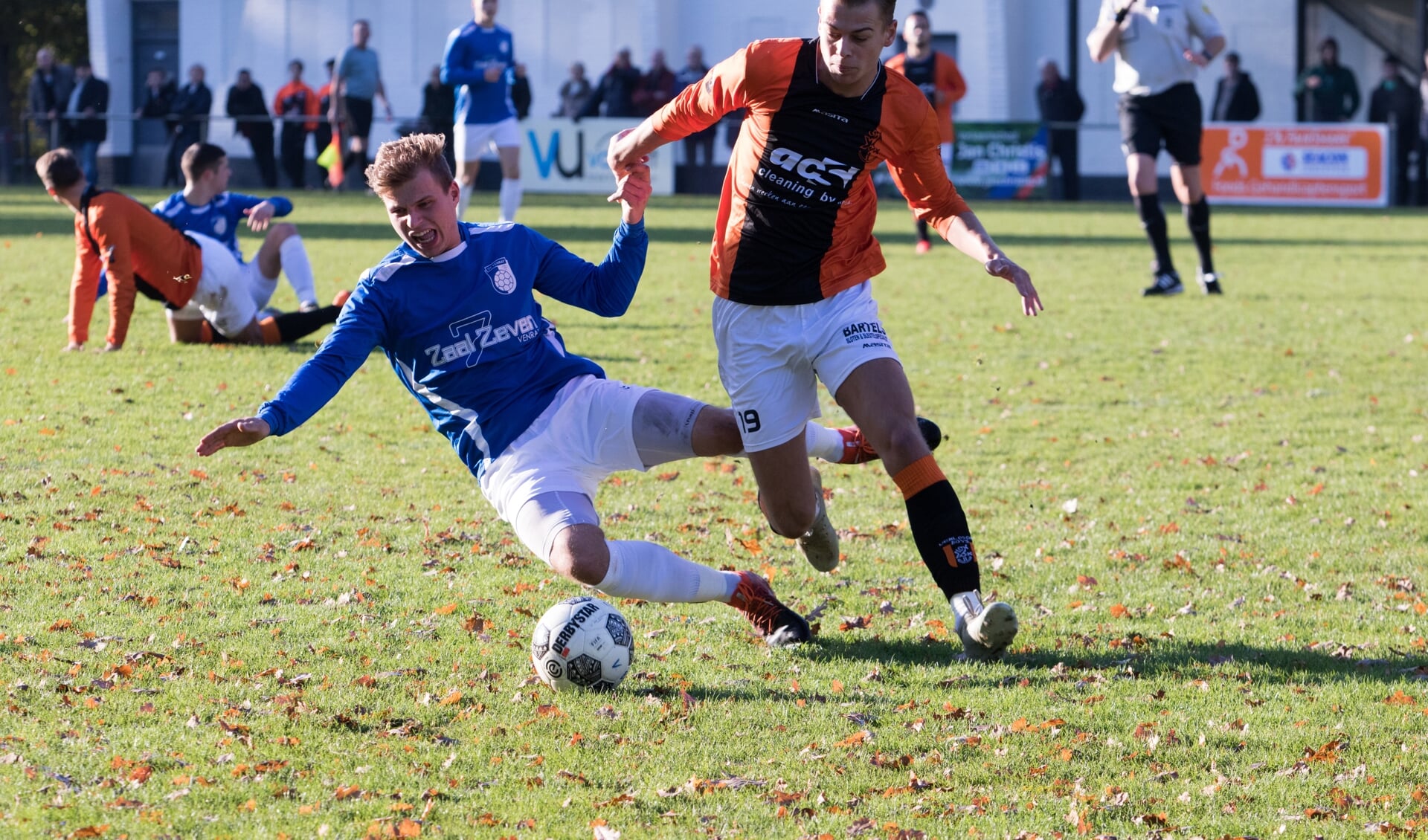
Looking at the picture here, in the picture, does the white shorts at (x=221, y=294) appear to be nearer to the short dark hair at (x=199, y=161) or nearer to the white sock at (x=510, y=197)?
the short dark hair at (x=199, y=161)

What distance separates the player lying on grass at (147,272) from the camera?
29.4 ft

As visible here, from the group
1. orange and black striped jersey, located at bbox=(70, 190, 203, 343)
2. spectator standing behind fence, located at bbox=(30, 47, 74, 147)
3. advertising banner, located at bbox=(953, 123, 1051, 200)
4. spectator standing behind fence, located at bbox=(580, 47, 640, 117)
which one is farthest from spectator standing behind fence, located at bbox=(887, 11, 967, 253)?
spectator standing behind fence, located at bbox=(30, 47, 74, 147)

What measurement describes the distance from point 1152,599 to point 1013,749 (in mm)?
1476

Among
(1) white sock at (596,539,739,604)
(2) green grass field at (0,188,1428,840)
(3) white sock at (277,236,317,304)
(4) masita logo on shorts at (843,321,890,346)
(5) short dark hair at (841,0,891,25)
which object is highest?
(5) short dark hair at (841,0,891,25)

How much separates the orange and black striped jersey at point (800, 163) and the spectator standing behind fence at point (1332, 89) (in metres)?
23.1

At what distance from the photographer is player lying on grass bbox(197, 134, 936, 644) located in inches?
175

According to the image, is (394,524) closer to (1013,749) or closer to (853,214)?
(853,214)

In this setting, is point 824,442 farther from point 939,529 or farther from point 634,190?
point 634,190

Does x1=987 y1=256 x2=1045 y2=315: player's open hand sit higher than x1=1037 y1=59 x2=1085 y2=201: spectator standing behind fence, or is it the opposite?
x1=1037 y1=59 x2=1085 y2=201: spectator standing behind fence

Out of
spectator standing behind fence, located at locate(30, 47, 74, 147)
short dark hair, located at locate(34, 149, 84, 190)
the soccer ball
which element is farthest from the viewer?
spectator standing behind fence, located at locate(30, 47, 74, 147)

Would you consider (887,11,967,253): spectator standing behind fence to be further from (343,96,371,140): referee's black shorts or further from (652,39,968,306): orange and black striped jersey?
(652,39,968,306): orange and black striped jersey

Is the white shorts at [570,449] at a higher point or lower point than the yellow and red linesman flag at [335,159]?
lower

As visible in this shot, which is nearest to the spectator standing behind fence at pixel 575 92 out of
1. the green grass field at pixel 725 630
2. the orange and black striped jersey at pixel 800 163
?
the green grass field at pixel 725 630

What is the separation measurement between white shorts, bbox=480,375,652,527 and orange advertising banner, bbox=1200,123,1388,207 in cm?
2128
